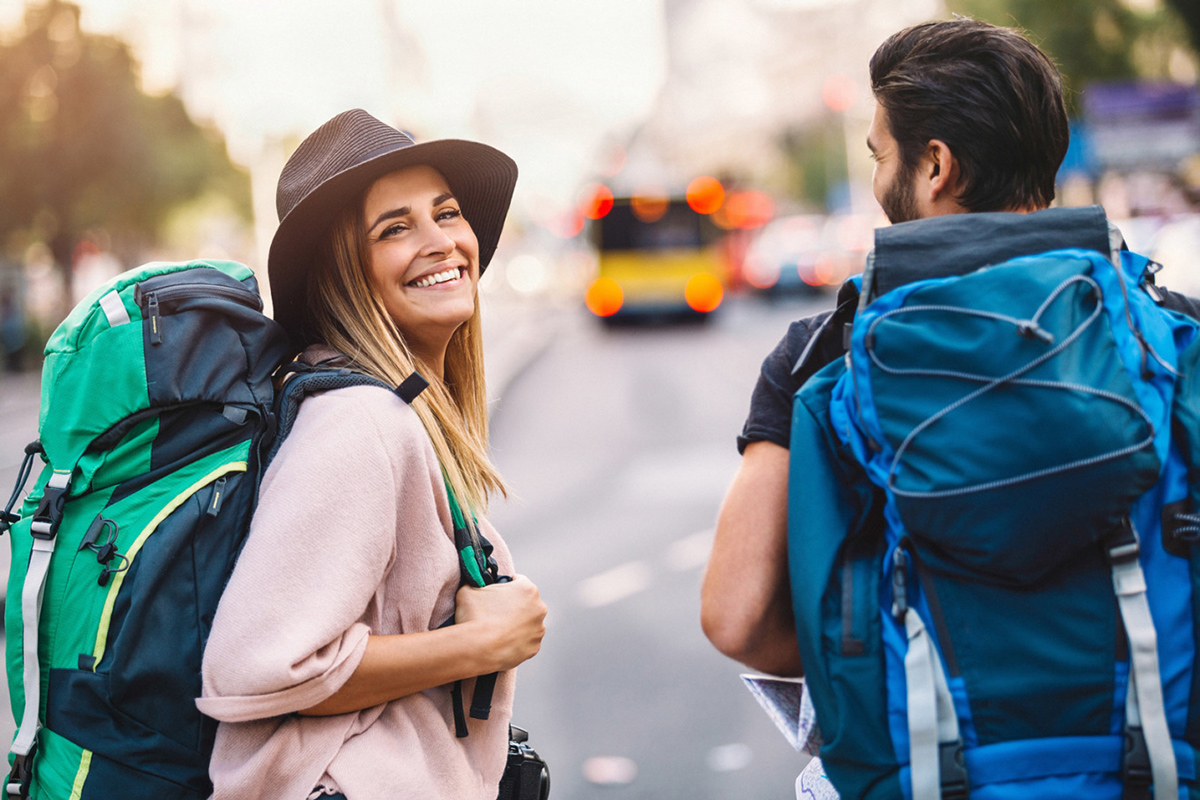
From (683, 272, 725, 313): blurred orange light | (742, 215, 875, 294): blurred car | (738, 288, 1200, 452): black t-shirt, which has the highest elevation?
(742, 215, 875, 294): blurred car

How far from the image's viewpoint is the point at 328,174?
1.88 metres

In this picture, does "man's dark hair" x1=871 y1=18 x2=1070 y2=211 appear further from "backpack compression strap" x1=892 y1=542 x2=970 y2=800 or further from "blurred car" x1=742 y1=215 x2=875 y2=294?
"blurred car" x1=742 y1=215 x2=875 y2=294

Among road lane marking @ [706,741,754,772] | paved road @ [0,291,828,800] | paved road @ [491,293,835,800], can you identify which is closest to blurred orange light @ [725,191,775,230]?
paved road @ [0,291,828,800]

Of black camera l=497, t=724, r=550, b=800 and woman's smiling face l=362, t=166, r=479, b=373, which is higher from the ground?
woman's smiling face l=362, t=166, r=479, b=373

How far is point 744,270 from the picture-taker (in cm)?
3544

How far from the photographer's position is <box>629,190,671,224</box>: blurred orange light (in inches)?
974

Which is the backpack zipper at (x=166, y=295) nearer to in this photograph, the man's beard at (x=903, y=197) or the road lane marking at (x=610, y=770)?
the man's beard at (x=903, y=197)

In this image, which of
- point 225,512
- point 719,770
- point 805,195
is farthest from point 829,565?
point 805,195

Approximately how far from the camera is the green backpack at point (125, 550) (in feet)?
5.01

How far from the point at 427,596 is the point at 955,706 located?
780 millimetres

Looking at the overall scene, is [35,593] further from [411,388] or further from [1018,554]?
[1018,554]

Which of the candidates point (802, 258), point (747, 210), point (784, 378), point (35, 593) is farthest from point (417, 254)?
point (747, 210)

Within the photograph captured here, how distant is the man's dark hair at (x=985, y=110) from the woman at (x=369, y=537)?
0.80 metres

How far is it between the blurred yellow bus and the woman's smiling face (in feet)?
75.1
